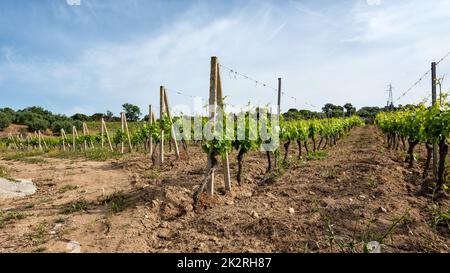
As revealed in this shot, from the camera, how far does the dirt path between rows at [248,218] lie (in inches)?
188

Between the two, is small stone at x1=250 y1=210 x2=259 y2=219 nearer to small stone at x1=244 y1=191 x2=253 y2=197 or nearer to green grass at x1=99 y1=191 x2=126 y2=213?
small stone at x1=244 y1=191 x2=253 y2=197

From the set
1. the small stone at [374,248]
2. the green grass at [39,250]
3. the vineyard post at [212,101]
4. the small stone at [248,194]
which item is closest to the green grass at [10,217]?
the green grass at [39,250]

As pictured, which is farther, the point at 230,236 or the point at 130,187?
the point at 130,187

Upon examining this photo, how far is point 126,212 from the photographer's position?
20.9ft

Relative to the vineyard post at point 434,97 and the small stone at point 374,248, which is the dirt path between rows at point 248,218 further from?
the vineyard post at point 434,97

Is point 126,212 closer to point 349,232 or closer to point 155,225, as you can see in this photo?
point 155,225

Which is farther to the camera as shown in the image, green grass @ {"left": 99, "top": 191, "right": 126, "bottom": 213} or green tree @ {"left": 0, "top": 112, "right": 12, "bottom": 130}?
green tree @ {"left": 0, "top": 112, "right": 12, "bottom": 130}

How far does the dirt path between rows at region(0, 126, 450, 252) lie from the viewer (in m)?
4.77

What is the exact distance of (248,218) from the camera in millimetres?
5750

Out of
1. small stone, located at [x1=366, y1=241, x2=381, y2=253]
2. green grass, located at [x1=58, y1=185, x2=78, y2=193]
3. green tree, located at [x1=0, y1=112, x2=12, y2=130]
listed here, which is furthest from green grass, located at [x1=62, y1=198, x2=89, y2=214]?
green tree, located at [x1=0, y1=112, x2=12, y2=130]

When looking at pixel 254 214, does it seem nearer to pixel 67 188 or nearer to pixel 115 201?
pixel 115 201
